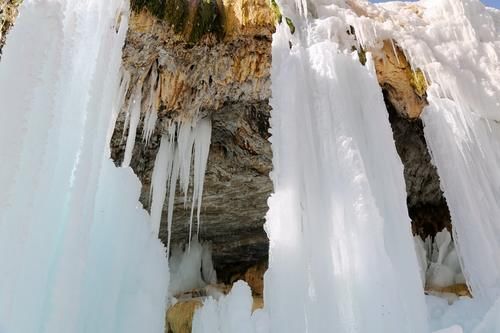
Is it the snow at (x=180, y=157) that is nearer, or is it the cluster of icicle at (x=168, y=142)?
the cluster of icicle at (x=168, y=142)

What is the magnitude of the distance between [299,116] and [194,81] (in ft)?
7.90

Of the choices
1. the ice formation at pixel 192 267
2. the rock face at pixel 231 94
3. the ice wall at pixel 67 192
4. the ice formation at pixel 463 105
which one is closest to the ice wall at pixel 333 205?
the rock face at pixel 231 94

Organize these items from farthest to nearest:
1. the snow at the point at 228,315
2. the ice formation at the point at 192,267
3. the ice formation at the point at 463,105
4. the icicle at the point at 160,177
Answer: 1. the ice formation at the point at 192,267
2. the icicle at the point at 160,177
3. the snow at the point at 228,315
4. the ice formation at the point at 463,105

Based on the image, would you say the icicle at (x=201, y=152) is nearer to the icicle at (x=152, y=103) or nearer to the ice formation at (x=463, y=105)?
the icicle at (x=152, y=103)

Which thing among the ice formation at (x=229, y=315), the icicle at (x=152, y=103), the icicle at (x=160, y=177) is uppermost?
the icicle at (x=152, y=103)

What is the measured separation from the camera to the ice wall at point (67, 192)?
142 inches

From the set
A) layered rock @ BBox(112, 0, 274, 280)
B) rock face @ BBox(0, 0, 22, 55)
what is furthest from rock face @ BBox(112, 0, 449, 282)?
rock face @ BBox(0, 0, 22, 55)

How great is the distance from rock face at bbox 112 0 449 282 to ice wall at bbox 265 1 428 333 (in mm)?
926

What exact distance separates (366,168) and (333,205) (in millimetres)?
861

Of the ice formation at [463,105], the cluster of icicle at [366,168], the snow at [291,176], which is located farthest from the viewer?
the ice formation at [463,105]

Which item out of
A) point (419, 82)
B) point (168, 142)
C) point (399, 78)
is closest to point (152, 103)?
point (168, 142)

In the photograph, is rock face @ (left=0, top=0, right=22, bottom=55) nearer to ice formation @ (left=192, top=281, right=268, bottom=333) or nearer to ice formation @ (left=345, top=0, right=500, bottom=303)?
ice formation @ (left=345, top=0, right=500, bottom=303)

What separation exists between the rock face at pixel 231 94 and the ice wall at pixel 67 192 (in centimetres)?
100

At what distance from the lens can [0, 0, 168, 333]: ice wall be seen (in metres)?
3.61
